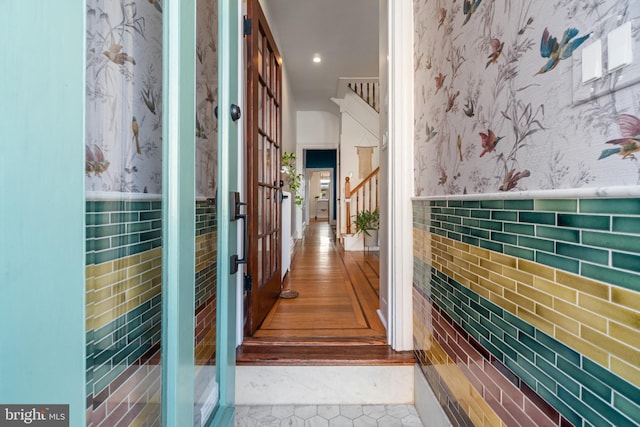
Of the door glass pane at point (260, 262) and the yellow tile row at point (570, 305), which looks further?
the door glass pane at point (260, 262)

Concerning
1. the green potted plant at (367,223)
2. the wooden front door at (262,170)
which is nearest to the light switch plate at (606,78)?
the wooden front door at (262,170)

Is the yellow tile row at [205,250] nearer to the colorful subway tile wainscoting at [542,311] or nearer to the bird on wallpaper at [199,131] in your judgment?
the bird on wallpaper at [199,131]

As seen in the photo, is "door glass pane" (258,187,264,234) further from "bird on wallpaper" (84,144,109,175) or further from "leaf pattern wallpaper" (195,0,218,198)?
"bird on wallpaper" (84,144,109,175)

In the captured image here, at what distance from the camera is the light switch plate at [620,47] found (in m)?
0.45

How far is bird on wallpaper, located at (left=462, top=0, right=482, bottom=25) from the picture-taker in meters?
0.92

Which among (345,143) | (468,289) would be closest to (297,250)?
(345,143)

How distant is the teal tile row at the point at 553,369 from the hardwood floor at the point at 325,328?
2.43ft

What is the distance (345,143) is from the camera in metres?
5.46

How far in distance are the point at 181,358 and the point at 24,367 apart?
33 cm

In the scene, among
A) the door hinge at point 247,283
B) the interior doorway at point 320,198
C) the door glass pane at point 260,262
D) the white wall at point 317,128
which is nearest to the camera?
the door hinge at point 247,283

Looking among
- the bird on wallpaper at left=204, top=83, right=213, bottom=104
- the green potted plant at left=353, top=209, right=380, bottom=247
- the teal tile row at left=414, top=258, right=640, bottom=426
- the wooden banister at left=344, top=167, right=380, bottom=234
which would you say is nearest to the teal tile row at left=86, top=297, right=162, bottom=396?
the bird on wallpaper at left=204, top=83, right=213, bottom=104

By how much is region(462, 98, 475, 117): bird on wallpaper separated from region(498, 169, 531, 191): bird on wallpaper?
0.29 m

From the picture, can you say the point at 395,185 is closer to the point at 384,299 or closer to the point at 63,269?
the point at 384,299

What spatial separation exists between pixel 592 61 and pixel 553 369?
594 millimetres
